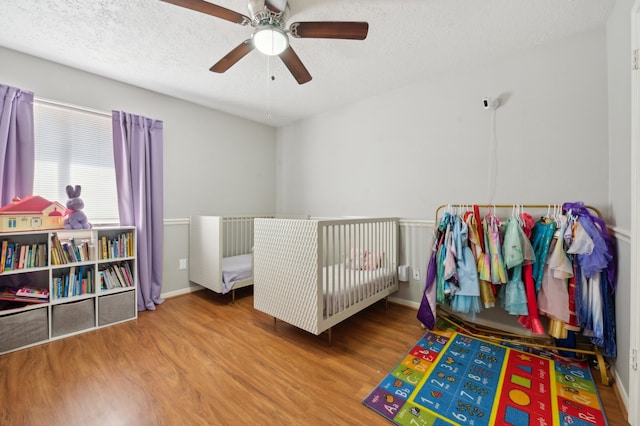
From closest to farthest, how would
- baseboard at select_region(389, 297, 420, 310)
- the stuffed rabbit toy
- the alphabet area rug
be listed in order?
the alphabet area rug
the stuffed rabbit toy
baseboard at select_region(389, 297, 420, 310)

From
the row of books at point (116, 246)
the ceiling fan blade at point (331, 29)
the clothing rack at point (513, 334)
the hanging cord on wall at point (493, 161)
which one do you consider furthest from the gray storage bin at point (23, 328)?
the hanging cord on wall at point (493, 161)

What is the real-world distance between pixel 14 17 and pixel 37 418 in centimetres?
244

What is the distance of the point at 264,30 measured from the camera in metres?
1.49

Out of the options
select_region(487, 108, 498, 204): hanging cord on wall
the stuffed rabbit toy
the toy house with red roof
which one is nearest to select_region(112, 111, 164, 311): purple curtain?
the stuffed rabbit toy

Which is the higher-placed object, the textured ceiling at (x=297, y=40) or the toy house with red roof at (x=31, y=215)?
the textured ceiling at (x=297, y=40)

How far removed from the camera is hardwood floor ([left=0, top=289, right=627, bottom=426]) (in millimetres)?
1284

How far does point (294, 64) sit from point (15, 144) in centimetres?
228

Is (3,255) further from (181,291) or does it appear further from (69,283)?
(181,291)

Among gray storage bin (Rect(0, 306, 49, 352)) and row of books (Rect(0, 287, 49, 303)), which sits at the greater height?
row of books (Rect(0, 287, 49, 303))

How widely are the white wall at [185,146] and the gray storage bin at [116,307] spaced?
548 millimetres

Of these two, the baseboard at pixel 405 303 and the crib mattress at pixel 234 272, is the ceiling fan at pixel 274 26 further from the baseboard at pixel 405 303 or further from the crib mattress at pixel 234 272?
the baseboard at pixel 405 303

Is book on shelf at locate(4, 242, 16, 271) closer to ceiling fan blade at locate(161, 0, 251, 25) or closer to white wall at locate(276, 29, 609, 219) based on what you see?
ceiling fan blade at locate(161, 0, 251, 25)

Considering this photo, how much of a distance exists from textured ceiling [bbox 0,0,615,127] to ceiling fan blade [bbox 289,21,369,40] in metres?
0.24

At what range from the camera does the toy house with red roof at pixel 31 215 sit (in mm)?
1849
